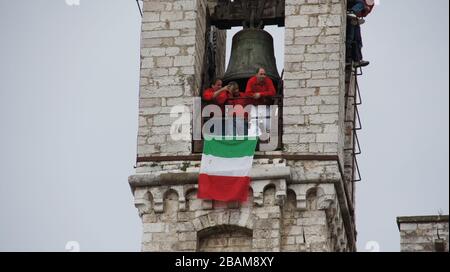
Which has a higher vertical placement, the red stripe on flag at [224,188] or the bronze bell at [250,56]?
the bronze bell at [250,56]

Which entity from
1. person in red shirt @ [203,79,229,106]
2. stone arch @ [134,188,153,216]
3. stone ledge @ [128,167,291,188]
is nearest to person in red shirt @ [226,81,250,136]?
person in red shirt @ [203,79,229,106]

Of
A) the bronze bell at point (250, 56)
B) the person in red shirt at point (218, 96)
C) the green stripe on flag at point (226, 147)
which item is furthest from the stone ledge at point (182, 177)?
the bronze bell at point (250, 56)

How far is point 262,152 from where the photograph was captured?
2106 inches

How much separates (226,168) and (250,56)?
257 cm

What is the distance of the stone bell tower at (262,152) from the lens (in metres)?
Result: 53.0

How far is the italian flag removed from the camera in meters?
53.2

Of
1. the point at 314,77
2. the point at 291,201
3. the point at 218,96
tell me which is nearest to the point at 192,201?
the point at 291,201

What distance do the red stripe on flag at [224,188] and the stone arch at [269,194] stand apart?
0.29 m

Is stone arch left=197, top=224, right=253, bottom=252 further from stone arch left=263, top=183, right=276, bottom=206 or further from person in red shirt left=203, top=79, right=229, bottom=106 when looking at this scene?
person in red shirt left=203, top=79, right=229, bottom=106

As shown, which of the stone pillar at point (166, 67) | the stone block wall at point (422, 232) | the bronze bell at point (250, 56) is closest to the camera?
the stone pillar at point (166, 67)

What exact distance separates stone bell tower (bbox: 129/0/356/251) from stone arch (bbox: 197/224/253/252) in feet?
0.05

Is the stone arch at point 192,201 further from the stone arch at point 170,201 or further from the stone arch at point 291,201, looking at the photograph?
the stone arch at point 291,201
